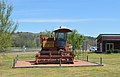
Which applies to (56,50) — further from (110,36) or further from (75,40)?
(110,36)

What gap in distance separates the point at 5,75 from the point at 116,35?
5329 centimetres

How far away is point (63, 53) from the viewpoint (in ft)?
92.8

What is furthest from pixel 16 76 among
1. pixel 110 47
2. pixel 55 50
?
pixel 110 47

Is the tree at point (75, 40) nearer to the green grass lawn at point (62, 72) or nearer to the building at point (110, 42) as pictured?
the building at point (110, 42)

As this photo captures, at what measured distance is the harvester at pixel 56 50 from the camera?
2800 cm

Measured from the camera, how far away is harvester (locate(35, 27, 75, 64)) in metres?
28.0

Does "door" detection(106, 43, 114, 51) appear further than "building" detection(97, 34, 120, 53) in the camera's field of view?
Yes

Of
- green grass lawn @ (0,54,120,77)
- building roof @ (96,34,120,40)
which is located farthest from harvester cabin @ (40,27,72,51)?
building roof @ (96,34,120,40)

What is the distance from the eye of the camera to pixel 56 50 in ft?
100

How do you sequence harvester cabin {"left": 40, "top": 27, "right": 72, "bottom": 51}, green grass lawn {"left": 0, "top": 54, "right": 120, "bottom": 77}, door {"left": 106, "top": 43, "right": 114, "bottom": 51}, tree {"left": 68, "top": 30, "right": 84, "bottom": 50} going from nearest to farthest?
green grass lawn {"left": 0, "top": 54, "right": 120, "bottom": 77}
harvester cabin {"left": 40, "top": 27, "right": 72, "bottom": 51}
tree {"left": 68, "top": 30, "right": 84, "bottom": 50}
door {"left": 106, "top": 43, "right": 114, "bottom": 51}

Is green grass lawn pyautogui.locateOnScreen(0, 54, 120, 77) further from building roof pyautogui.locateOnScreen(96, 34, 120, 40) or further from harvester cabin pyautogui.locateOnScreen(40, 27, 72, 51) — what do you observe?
building roof pyautogui.locateOnScreen(96, 34, 120, 40)

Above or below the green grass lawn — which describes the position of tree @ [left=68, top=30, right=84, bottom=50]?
above

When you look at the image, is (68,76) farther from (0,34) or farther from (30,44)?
(30,44)

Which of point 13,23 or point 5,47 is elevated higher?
point 13,23
